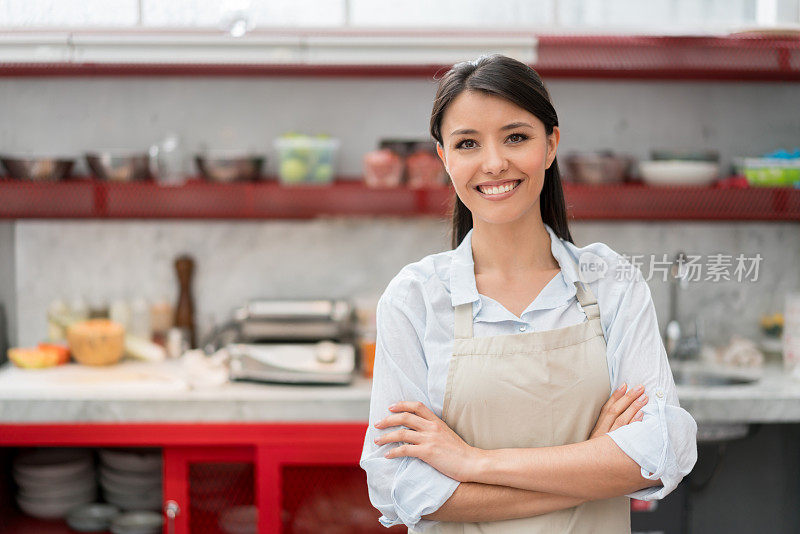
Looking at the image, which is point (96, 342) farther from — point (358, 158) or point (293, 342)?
point (358, 158)

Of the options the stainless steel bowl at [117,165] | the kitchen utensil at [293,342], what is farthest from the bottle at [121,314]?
the stainless steel bowl at [117,165]

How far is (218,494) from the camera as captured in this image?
2740 mm

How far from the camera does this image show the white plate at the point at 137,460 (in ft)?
9.23

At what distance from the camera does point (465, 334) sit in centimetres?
143

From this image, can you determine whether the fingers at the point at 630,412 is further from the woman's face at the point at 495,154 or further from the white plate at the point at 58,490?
the white plate at the point at 58,490

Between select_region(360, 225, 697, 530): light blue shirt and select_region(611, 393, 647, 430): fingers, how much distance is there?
0.01 m

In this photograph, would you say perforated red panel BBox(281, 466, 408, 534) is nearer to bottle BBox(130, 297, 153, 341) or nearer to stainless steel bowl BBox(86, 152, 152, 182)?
bottle BBox(130, 297, 153, 341)

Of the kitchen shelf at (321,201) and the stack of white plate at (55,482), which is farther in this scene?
the kitchen shelf at (321,201)

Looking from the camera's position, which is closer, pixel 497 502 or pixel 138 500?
pixel 497 502

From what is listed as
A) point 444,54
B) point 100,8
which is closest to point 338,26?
point 444,54

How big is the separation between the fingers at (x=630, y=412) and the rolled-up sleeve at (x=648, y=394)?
0.01m

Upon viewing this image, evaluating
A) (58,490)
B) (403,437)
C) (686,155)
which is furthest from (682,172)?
(58,490)

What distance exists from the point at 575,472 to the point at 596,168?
1883mm

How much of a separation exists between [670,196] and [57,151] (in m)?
2.35
